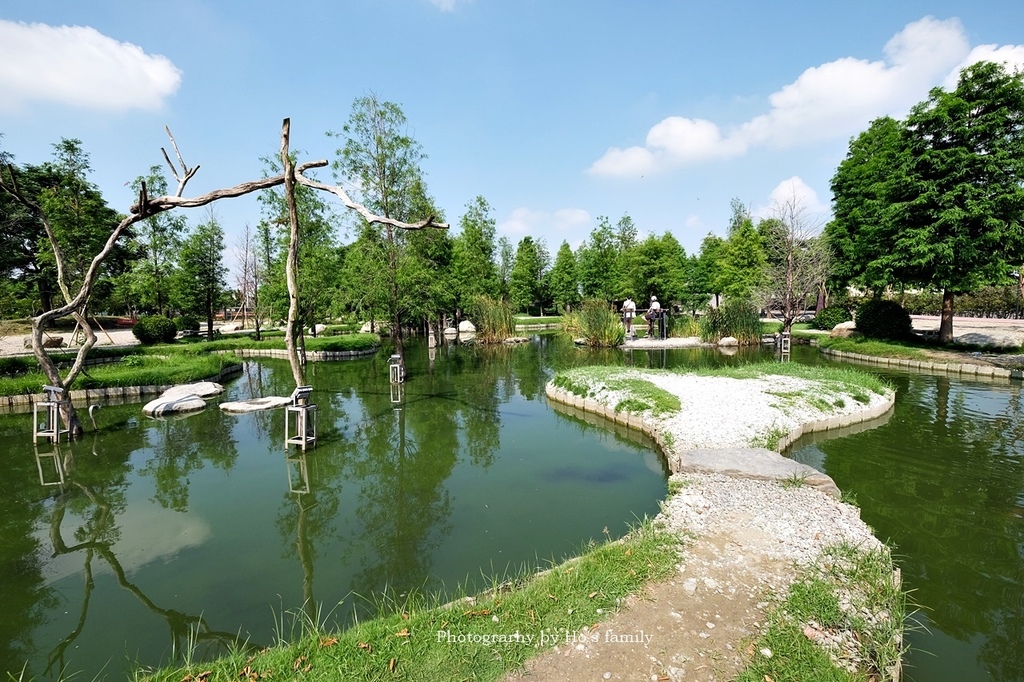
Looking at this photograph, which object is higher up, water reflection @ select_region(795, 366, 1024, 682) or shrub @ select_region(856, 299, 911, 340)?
shrub @ select_region(856, 299, 911, 340)

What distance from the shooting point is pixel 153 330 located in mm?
20906

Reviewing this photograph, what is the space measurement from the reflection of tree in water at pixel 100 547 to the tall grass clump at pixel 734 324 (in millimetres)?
21972

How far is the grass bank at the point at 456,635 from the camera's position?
2643 millimetres

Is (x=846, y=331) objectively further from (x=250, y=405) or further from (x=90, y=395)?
(x=90, y=395)

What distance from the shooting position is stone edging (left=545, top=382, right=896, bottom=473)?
738cm

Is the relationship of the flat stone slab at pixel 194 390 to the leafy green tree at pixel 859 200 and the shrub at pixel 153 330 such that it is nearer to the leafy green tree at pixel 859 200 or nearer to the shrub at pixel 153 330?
the shrub at pixel 153 330

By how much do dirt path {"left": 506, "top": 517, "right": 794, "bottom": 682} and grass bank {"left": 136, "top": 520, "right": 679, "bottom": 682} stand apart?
107 mm

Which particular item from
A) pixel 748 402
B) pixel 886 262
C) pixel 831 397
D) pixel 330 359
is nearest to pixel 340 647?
pixel 748 402

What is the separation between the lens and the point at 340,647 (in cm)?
282

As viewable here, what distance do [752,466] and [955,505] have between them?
7.33ft

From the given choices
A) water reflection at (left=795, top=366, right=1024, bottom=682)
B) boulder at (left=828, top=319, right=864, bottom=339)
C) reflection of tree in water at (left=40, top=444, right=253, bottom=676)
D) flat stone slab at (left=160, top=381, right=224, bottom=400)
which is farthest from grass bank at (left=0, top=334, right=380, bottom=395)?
boulder at (left=828, top=319, right=864, bottom=339)

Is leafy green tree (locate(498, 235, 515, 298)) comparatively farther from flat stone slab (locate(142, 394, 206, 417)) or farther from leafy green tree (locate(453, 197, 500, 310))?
flat stone slab (locate(142, 394, 206, 417))

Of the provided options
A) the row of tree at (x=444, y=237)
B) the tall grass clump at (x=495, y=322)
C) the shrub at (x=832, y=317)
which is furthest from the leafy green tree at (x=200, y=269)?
the shrub at (x=832, y=317)

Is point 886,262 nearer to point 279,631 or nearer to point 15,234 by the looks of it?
point 279,631
